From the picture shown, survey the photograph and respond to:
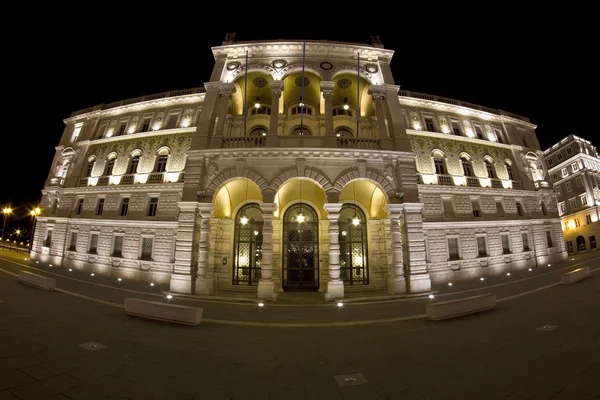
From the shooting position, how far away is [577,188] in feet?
125

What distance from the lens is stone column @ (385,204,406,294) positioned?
1329 centimetres

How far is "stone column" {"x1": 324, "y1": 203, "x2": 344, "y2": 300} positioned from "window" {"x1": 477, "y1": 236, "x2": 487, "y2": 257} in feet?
47.1

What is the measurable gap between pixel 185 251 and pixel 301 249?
702cm

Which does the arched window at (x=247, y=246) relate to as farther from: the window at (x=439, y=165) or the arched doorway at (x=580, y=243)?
the arched doorway at (x=580, y=243)

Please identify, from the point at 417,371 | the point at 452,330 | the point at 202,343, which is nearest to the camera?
the point at 417,371

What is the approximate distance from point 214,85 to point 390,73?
12.1 meters

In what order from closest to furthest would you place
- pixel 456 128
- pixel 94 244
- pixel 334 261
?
pixel 334 261 < pixel 94 244 < pixel 456 128

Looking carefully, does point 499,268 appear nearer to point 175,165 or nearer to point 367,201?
point 367,201

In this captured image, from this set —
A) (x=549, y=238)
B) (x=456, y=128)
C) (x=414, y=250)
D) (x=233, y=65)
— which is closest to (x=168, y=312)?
(x=414, y=250)

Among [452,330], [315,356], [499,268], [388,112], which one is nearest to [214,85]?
[388,112]

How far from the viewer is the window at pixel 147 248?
1942 centimetres

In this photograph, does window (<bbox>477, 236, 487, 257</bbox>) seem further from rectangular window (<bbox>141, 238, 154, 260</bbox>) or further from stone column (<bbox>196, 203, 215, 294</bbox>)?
rectangular window (<bbox>141, 238, 154, 260</bbox>)

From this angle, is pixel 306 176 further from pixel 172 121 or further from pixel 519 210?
pixel 519 210

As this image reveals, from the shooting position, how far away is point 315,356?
5.32 m
